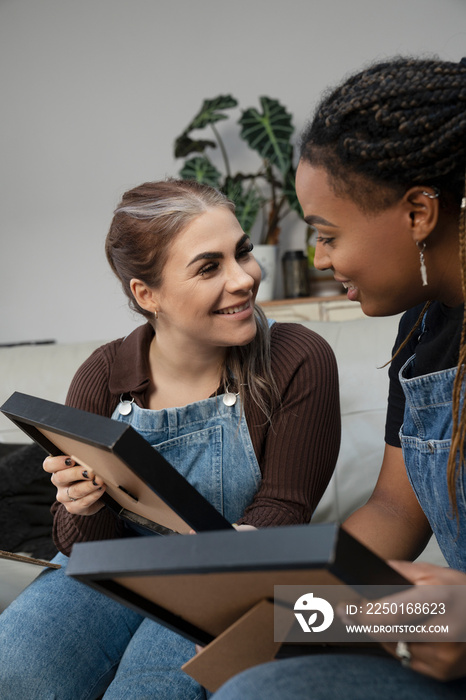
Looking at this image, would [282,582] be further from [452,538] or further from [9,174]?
[9,174]

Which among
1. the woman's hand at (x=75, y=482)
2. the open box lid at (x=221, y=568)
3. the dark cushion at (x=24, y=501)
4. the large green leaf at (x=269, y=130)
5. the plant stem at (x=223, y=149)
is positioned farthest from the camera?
the plant stem at (x=223, y=149)

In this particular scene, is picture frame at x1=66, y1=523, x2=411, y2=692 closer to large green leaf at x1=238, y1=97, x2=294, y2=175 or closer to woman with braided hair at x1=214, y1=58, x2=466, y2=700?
woman with braided hair at x1=214, y1=58, x2=466, y2=700

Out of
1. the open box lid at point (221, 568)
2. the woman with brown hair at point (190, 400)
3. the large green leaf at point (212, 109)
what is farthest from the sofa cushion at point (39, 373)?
the open box lid at point (221, 568)

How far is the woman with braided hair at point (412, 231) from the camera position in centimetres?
78

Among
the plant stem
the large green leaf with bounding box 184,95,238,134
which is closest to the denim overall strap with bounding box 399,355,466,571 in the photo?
the large green leaf with bounding box 184,95,238,134

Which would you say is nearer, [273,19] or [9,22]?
[273,19]

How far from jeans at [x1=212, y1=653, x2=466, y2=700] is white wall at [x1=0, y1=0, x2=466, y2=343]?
3068 mm

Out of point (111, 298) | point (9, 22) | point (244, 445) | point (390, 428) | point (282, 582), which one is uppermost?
point (9, 22)

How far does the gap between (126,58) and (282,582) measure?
12.0 ft

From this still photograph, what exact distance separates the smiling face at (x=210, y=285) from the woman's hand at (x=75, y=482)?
0.38 m

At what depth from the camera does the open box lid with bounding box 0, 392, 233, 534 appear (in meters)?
0.71

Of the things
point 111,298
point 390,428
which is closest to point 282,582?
point 390,428

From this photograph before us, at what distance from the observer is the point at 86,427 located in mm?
737

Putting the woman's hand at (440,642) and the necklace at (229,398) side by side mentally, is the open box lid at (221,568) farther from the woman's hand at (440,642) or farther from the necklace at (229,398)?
the necklace at (229,398)
